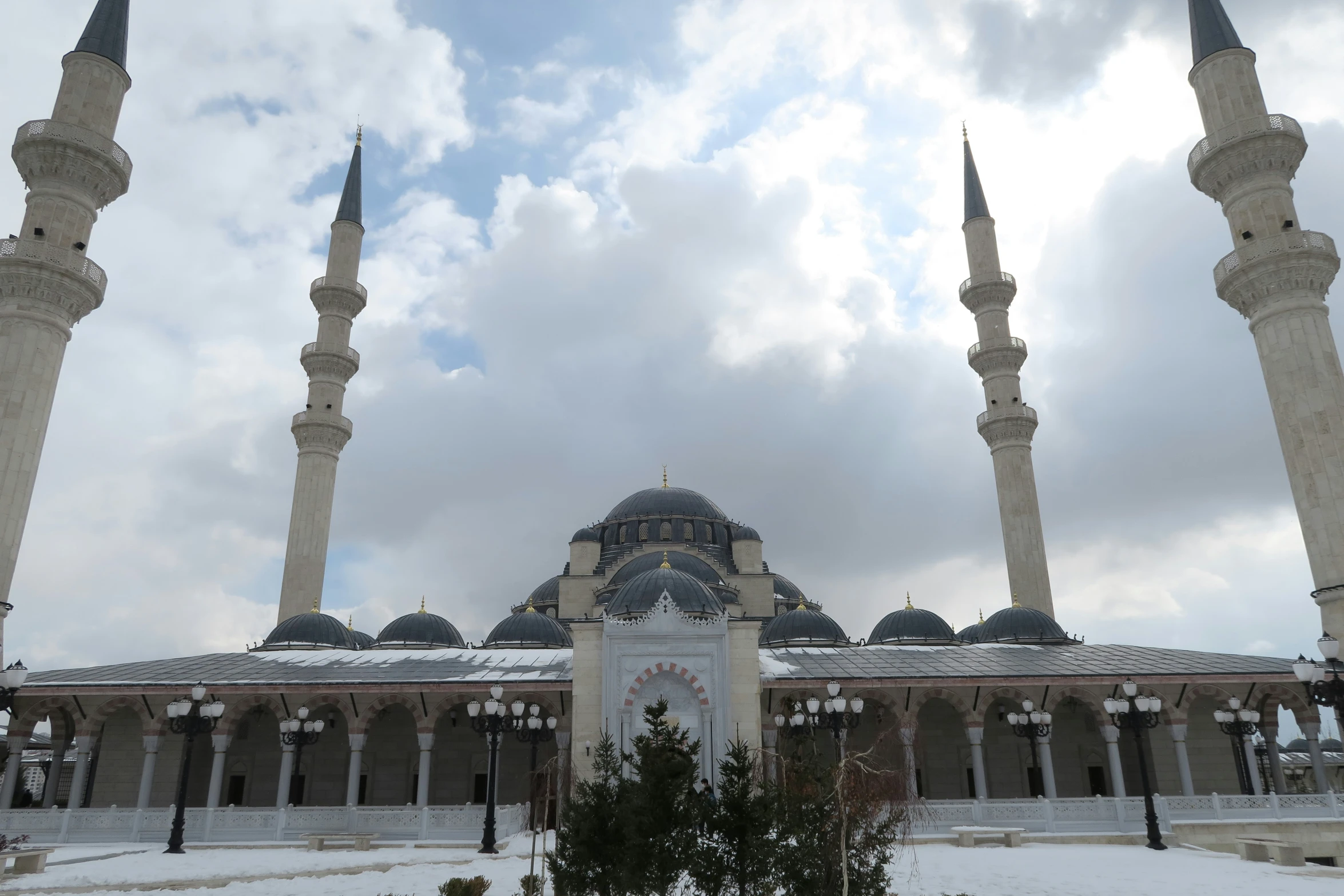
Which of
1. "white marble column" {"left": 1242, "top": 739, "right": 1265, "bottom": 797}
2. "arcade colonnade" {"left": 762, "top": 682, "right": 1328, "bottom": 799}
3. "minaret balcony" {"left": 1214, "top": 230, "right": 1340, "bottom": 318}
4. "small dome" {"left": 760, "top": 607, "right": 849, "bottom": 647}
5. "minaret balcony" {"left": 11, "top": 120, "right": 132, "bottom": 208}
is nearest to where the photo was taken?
"white marble column" {"left": 1242, "top": 739, "right": 1265, "bottom": 797}

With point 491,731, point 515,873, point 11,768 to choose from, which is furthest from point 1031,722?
point 11,768

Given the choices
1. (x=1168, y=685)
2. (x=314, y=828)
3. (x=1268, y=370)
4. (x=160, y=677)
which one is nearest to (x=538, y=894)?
(x=314, y=828)

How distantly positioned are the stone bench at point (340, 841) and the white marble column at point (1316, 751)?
23.6 metres

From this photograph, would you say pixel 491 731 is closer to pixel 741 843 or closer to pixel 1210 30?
pixel 741 843

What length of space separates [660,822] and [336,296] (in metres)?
37.3

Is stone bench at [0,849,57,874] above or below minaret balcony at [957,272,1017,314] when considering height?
below

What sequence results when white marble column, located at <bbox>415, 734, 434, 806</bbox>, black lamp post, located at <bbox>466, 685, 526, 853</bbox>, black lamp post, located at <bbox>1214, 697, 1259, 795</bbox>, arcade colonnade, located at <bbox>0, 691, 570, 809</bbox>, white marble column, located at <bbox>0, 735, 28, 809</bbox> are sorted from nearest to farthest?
1. black lamp post, located at <bbox>466, 685, 526, 853</bbox>
2. black lamp post, located at <bbox>1214, 697, 1259, 795</bbox>
3. white marble column, located at <bbox>0, 735, 28, 809</bbox>
4. white marble column, located at <bbox>415, 734, 434, 806</bbox>
5. arcade colonnade, located at <bbox>0, 691, 570, 809</bbox>

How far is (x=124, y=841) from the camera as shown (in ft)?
66.9

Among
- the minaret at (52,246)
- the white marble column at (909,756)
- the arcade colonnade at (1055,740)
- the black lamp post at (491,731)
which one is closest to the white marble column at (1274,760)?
the arcade colonnade at (1055,740)

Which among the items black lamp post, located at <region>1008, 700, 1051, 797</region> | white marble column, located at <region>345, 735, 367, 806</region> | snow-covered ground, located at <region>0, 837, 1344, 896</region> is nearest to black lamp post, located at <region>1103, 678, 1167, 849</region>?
snow-covered ground, located at <region>0, 837, 1344, 896</region>

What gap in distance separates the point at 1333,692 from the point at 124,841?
27.3 metres

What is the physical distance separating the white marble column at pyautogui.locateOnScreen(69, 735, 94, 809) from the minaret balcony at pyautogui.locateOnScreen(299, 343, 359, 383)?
2045cm

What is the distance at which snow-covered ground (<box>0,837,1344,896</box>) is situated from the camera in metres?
13.0

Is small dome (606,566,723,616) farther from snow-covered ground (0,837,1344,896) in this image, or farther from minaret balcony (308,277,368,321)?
minaret balcony (308,277,368,321)
